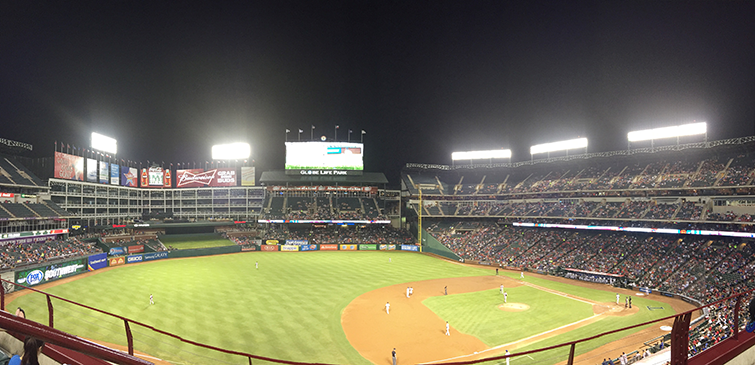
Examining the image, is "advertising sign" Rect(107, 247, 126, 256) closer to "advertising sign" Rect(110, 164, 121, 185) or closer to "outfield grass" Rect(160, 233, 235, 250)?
"outfield grass" Rect(160, 233, 235, 250)

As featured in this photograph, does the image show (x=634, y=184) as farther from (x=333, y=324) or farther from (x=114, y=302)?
(x=114, y=302)

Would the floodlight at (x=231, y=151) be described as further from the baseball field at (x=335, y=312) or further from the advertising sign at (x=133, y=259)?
the baseball field at (x=335, y=312)

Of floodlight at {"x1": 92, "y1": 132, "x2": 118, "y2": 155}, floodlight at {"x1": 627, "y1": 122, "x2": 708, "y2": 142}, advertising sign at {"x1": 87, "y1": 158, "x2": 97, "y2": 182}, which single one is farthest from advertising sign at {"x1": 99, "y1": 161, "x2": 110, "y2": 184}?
floodlight at {"x1": 627, "y1": 122, "x2": 708, "y2": 142}

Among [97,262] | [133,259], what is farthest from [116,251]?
[97,262]

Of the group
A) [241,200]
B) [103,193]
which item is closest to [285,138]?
[241,200]

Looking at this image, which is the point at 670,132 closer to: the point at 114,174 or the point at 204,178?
the point at 204,178

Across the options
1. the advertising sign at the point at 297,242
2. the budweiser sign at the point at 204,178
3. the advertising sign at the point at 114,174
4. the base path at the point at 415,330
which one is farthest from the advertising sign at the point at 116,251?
the base path at the point at 415,330
